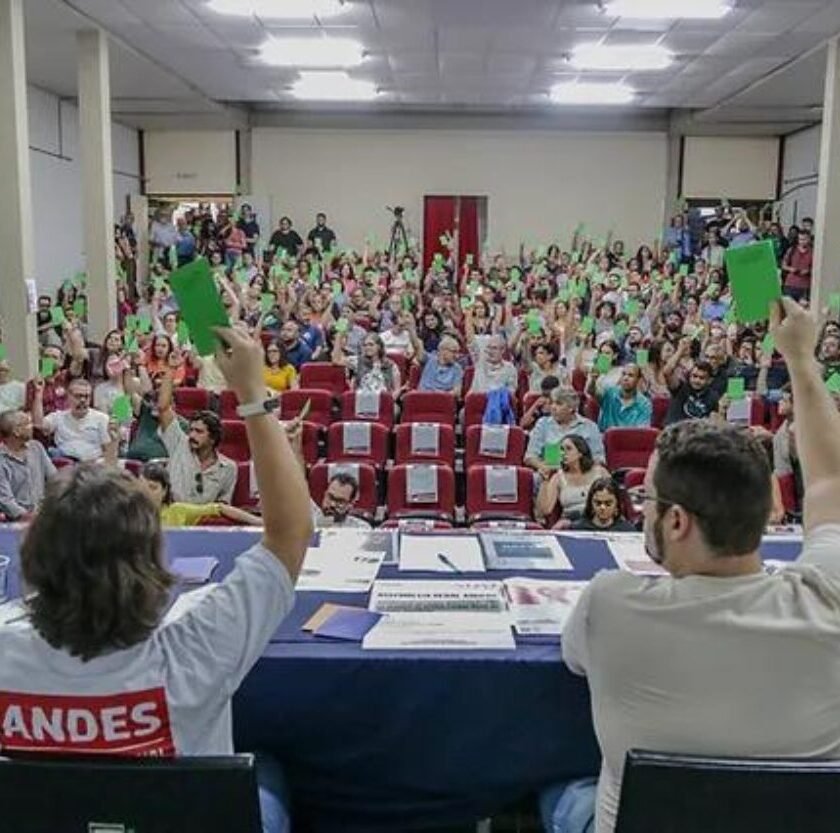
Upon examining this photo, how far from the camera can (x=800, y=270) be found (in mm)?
12031

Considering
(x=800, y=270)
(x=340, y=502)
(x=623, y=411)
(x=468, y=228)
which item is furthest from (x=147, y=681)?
(x=468, y=228)

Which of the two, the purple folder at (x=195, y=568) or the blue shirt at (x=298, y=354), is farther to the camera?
the blue shirt at (x=298, y=354)

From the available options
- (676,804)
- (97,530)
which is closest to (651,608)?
(676,804)

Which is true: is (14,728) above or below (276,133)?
below

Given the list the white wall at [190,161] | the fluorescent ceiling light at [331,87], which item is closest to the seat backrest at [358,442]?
the fluorescent ceiling light at [331,87]

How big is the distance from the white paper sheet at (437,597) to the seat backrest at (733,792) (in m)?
0.85

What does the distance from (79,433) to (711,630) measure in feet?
19.4

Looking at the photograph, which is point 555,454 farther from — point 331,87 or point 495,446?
point 331,87

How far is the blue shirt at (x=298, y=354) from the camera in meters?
9.13

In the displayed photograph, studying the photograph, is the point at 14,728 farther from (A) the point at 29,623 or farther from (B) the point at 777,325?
(B) the point at 777,325

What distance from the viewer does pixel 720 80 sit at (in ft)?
40.0

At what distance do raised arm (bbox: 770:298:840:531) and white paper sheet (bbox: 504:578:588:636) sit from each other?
53cm

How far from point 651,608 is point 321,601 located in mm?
958

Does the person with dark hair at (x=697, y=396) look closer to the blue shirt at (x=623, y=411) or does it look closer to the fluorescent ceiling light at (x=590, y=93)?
the blue shirt at (x=623, y=411)
